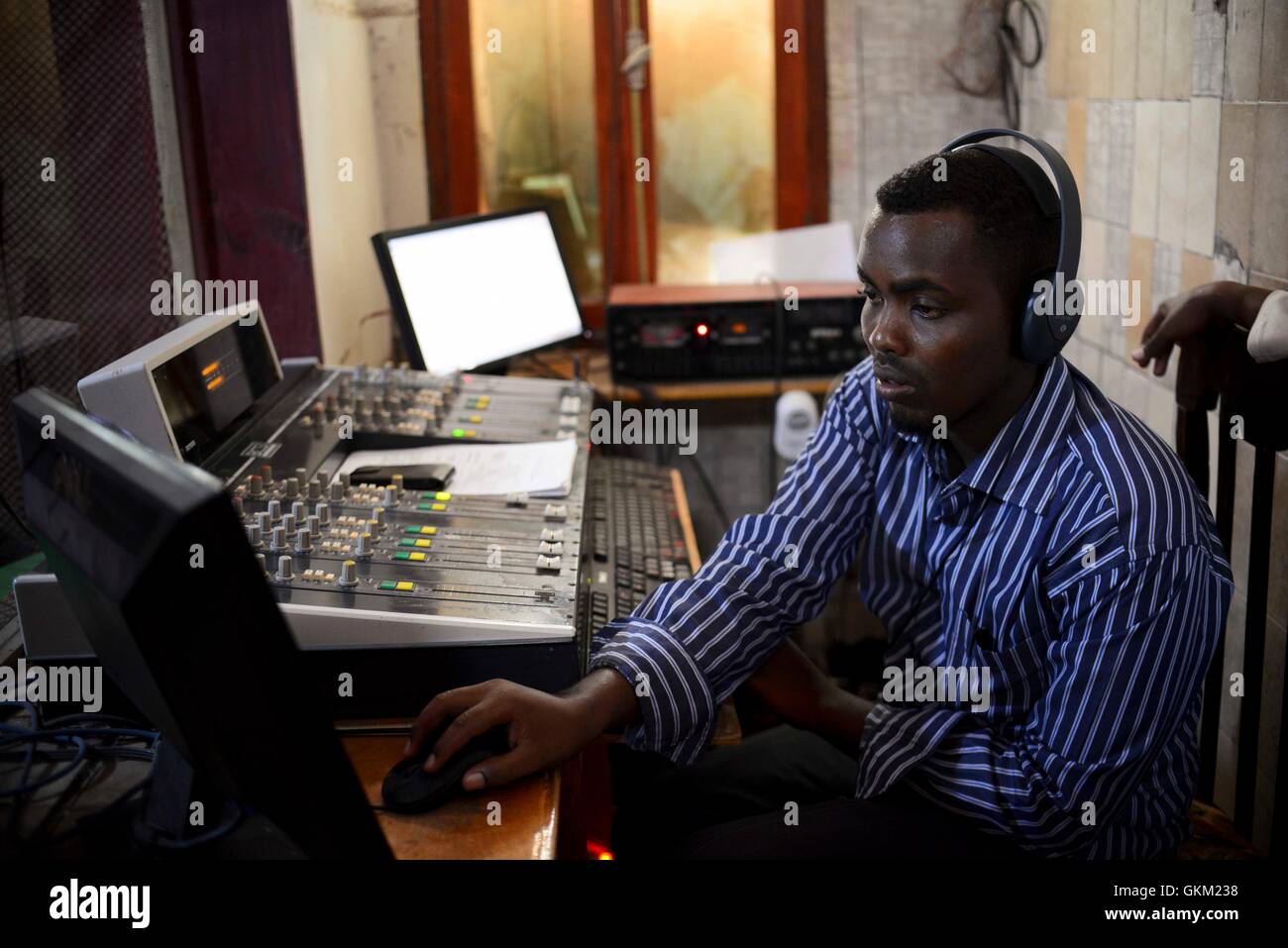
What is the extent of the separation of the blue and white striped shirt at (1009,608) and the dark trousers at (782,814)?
0.03 m

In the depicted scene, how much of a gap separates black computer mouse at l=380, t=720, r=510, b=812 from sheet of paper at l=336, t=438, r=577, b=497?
578mm

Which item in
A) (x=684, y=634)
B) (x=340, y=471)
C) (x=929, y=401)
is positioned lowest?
(x=684, y=634)

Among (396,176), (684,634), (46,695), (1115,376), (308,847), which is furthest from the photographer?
(396,176)

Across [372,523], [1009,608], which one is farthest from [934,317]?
[372,523]

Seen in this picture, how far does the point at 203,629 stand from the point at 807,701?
887 millimetres

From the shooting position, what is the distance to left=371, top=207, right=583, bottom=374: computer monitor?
2410 mm

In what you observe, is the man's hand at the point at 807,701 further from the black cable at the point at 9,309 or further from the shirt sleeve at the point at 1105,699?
the black cable at the point at 9,309

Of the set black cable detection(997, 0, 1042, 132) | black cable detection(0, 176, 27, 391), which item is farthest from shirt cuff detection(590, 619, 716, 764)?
black cable detection(997, 0, 1042, 132)

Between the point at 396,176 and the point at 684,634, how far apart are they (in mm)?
2291

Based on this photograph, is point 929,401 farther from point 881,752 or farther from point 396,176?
point 396,176

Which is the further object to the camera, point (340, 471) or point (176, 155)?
point (176, 155)

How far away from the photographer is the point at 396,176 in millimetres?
3297

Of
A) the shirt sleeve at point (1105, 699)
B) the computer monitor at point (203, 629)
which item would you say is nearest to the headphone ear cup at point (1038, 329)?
the shirt sleeve at point (1105, 699)
